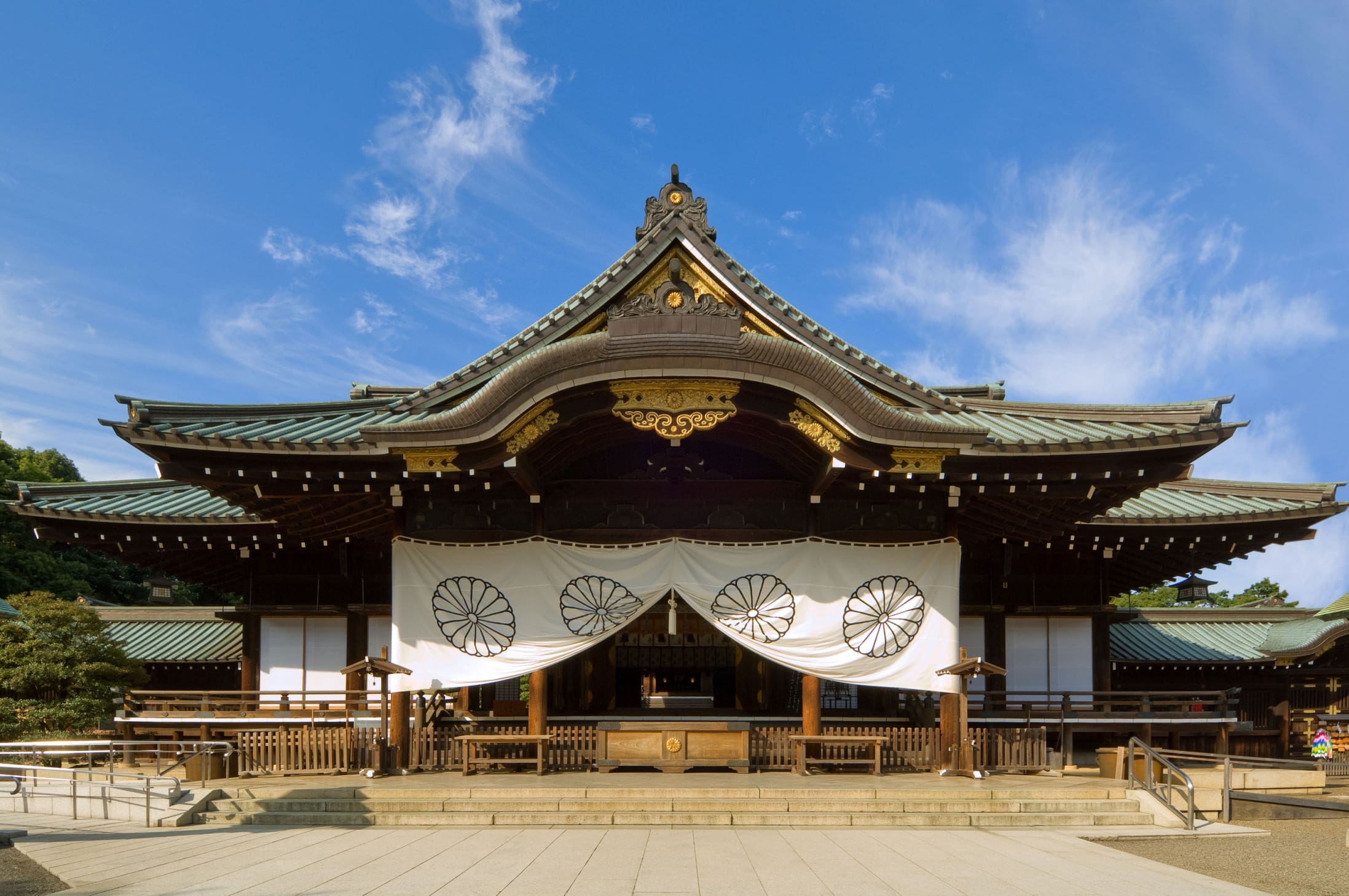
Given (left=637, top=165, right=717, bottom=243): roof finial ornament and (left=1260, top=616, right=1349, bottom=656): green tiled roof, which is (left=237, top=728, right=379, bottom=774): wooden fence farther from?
(left=1260, top=616, right=1349, bottom=656): green tiled roof

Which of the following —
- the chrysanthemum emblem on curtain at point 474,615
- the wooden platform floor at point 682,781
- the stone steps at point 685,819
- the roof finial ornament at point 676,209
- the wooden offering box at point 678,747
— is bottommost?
the stone steps at point 685,819

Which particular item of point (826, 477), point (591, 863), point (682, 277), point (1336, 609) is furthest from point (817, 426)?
point (1336, 609)

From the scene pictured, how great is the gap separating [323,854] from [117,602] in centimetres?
3536

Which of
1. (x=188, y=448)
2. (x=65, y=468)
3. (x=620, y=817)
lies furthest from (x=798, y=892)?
(x=65, y=468)

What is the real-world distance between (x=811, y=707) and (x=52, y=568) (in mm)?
34591

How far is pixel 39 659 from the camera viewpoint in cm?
1341

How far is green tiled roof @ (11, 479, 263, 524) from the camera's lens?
1355 centimetres

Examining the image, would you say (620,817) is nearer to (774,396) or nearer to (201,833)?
(201,833)

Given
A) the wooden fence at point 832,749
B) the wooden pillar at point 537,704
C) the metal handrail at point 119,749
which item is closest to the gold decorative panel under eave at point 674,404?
the wooden pillar at point 537,704

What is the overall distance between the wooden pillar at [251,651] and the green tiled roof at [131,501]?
2081mm

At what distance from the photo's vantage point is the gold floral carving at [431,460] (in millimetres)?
10906

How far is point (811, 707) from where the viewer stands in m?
11.9

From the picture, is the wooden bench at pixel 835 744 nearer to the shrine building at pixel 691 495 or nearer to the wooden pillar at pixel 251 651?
the shrine building at pixel 691 495

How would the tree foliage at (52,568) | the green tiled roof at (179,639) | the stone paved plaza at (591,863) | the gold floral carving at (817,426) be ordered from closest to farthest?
the stone paved plaza at (591,863) < the gold floral carving at (817,426) < the green tiled roof at (179,639) < the tree foliage at (52,568)
